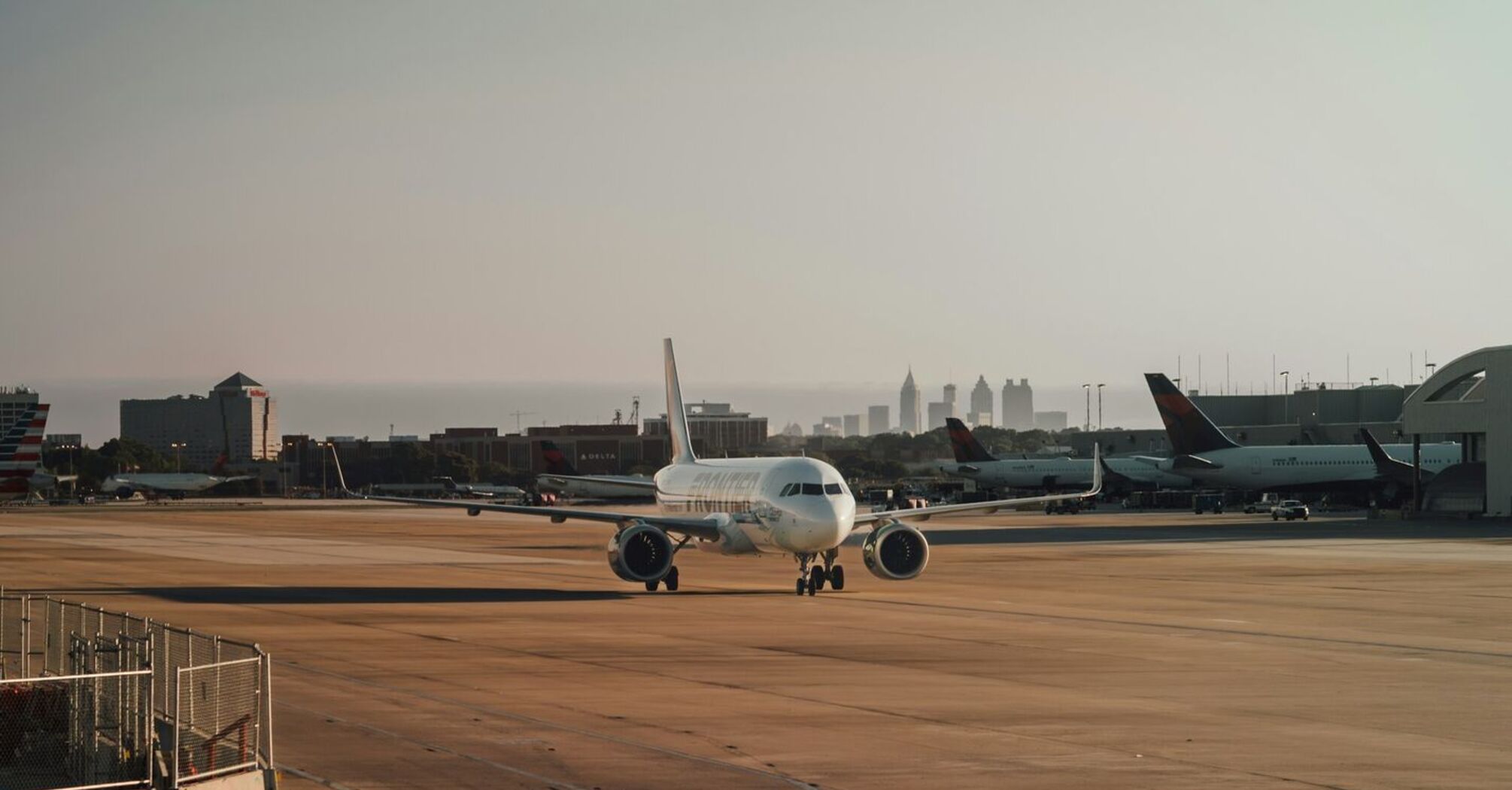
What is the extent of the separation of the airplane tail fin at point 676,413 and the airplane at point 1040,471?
72.8 meters

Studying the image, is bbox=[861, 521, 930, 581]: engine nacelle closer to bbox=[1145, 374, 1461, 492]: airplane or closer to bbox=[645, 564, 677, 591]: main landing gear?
bbox=[645, 564, 677, 591]: main landing gear

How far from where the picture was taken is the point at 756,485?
136 feet

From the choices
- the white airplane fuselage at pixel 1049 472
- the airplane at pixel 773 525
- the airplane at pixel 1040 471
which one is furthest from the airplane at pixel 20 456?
A: the white airplane fuselage at pixel 1049 472

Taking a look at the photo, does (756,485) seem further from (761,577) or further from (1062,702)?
(1062,702)

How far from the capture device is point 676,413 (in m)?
56.8

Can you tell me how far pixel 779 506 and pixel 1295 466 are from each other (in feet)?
246

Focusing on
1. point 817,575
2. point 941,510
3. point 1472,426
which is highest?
point 1472,426

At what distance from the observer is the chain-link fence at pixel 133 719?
1518 cm

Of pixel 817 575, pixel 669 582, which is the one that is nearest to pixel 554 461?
pixel 669 582

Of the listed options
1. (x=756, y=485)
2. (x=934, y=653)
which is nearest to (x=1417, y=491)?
(x=756, y=485)

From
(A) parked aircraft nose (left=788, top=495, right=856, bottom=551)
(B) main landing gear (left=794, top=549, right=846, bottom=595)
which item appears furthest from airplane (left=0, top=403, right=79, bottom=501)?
(A) parked aircraft nose (left=788, top=495, right=856, bottom=551)

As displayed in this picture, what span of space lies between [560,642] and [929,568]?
84.9ft

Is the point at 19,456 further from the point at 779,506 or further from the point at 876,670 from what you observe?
the point at 876,670

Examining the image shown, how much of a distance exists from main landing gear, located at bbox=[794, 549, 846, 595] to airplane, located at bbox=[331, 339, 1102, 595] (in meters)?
0.02
